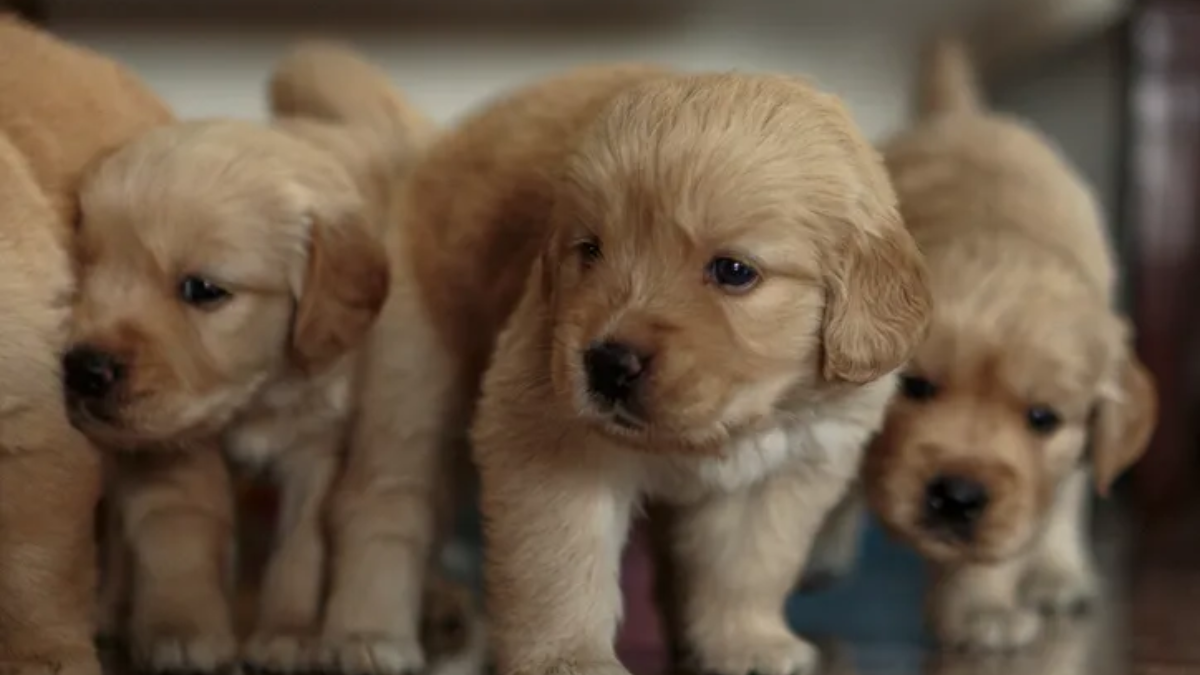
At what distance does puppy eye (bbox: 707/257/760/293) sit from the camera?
2.25 m

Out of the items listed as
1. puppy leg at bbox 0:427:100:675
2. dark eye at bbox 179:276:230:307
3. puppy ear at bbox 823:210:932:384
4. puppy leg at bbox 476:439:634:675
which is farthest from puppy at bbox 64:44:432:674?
puppy ear at bbox 823:210:932:384

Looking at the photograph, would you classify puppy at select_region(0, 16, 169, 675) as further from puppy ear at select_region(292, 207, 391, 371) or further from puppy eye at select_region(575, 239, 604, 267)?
puppy eye at select_region(575, 239, 604, 267)

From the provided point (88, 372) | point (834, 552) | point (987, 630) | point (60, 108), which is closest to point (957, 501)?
point (987, 630)

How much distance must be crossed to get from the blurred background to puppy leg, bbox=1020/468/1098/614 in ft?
1.46

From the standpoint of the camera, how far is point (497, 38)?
5.24m

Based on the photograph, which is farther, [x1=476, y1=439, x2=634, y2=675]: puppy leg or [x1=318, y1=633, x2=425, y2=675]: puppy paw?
[x1=318, y1=633, x2=425, y2=675]: puppy paw

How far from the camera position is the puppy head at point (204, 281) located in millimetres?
2498

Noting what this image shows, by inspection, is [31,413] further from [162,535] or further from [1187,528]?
[1187,528]

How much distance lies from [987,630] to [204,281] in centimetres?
141

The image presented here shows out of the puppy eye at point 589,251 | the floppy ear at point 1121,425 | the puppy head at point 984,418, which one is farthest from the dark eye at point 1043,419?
the puppy eye at point 589,251

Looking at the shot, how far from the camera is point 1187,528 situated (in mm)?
4344

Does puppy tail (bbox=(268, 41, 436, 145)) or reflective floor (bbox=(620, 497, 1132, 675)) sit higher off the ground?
puppy tail (bbox=(268, 41, 436, 145))

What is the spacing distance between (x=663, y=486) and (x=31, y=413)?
0.87m

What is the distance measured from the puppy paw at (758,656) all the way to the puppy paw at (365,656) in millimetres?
448
